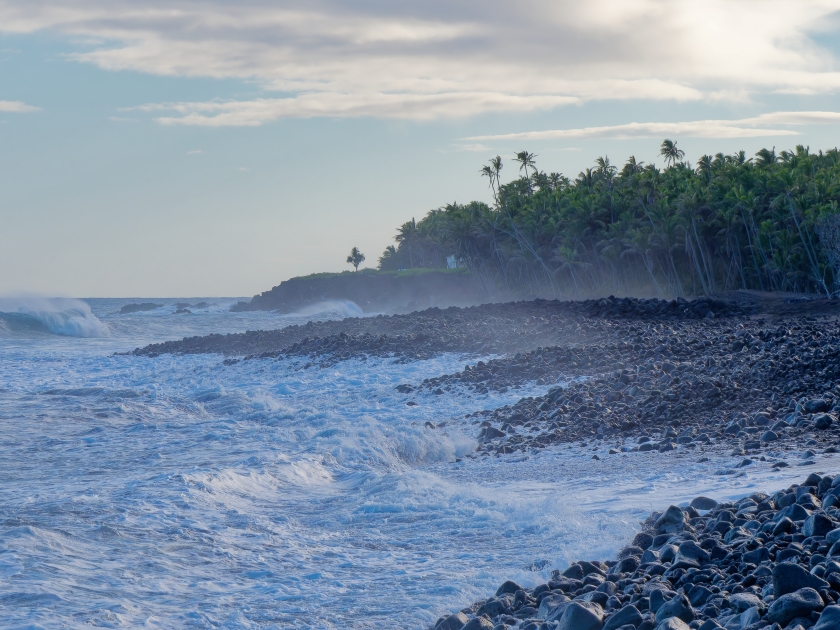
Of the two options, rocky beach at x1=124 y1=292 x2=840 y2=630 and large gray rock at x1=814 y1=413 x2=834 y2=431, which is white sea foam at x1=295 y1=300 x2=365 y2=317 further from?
large gray rock at x1=814 y1=413 x2=834 y2=431

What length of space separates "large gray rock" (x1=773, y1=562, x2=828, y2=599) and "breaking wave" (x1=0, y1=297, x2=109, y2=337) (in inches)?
2111

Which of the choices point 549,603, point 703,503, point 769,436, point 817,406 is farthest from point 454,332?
point 549,603

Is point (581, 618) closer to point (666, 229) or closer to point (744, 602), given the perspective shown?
point (744, 602)

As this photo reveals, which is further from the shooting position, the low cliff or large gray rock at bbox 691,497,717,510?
the low cliff

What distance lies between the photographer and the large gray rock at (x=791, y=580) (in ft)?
14.3

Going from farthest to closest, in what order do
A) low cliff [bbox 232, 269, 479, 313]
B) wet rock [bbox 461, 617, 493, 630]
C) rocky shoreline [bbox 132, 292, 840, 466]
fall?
low cliff [bbox 232, 269, 479, 313] < rocky shoreline [bbox 132, 292, 840, 466] < wet rock [bbox 461, 617, 493, 630]

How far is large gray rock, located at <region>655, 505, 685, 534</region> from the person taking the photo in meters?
6.54

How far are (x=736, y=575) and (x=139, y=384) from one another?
22.2m

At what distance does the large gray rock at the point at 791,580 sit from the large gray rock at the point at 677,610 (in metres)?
0.48

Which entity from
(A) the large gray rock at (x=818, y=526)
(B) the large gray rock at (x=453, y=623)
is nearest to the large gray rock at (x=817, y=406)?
(A) the large gray rock at (x=818, y=526)

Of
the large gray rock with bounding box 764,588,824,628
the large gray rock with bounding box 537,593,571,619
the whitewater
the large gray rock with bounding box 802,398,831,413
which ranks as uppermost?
the large gray rock with bounding box 764,588,824,628

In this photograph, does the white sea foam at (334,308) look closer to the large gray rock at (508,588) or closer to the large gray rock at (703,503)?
the large gray rock at (703,503)

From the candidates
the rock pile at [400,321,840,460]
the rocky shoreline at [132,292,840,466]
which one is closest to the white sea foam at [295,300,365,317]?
the rocky shoreline at [132,292,840,466]

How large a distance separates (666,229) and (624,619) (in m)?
50.4
